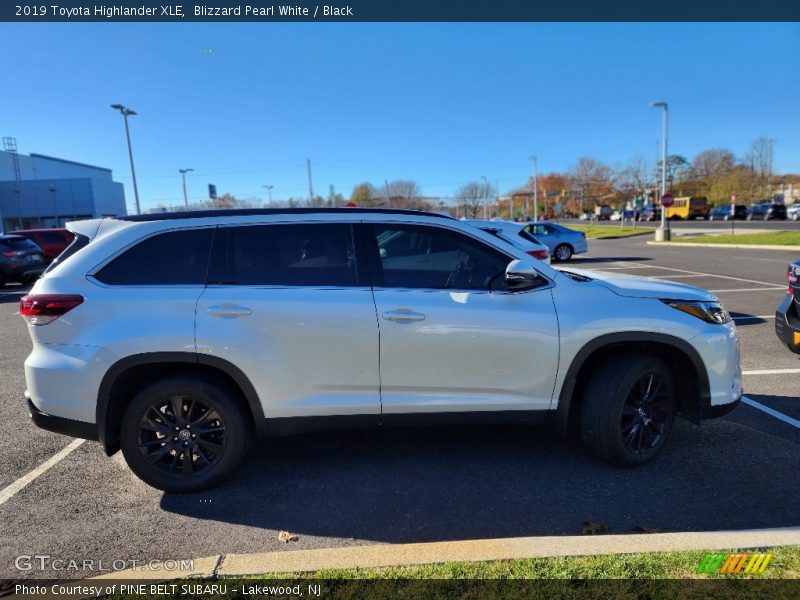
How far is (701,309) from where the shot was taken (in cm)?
362

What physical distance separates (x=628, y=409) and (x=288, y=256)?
254 centimetres

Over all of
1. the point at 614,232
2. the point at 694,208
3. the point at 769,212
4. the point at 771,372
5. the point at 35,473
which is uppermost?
the point at 694,208

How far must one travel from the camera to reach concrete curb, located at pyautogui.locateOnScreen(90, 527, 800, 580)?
2582 mm

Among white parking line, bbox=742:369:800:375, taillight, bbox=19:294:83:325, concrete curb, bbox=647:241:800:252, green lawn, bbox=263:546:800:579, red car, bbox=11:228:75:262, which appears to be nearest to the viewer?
green lawn, bbox=263:546:800:579

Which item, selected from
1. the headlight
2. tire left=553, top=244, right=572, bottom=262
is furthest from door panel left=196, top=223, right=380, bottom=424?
tire left=553, top=244, right=572, bottom=262

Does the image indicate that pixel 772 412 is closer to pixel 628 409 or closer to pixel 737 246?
pixel 628 409

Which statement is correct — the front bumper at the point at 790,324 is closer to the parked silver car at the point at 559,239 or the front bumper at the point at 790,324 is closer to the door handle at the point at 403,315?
the door handle at the point at 403,315

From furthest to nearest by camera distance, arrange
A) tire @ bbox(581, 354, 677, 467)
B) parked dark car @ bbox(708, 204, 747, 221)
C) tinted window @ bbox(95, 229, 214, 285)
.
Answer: parked dark car @ bbox(708, 204, 747, 221) → tire @ bbox(581, 354, 677, 467) → tinted window @ bbox(95, 229, 214, 285)

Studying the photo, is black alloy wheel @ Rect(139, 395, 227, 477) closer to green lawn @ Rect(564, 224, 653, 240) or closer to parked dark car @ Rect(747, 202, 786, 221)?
green lawn @ Rect(564, 224, 653, 240)

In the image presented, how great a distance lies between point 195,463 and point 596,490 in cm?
263

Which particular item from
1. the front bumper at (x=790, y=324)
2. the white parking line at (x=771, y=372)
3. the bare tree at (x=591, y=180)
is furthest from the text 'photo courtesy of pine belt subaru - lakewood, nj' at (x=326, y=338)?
the bare tree at (x=591, y=180)

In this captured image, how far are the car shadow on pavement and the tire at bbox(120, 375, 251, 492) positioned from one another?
7.4 inches

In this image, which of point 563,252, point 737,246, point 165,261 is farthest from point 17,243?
point 737,246

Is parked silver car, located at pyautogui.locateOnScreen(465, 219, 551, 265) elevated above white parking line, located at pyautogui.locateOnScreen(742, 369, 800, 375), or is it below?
above
